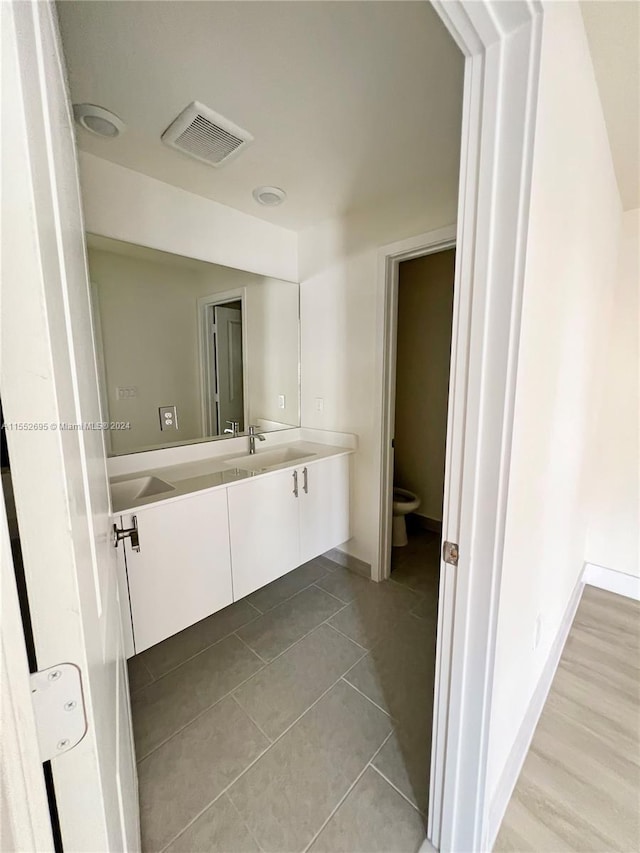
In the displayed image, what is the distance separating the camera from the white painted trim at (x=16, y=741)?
27 cm

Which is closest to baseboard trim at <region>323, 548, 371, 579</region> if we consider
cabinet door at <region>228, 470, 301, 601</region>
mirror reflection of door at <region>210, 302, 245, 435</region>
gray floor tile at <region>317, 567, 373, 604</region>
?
gray floor tile at <region>317, 567, 373, 604</region>

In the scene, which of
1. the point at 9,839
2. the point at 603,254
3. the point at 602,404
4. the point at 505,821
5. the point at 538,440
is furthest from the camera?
the point at 602,404

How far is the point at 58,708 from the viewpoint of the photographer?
0.34 m

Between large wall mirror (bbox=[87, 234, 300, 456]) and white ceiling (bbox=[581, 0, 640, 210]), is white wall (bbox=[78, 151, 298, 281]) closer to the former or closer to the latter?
large wall mirror (bbox=[87, 234, 300, 456])

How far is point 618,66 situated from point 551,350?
95 cm

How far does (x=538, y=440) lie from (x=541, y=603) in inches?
30.1

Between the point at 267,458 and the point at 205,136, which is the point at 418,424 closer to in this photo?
the point at 267,458

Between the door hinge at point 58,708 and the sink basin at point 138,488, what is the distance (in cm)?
132

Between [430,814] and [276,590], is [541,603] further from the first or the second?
[276,590]

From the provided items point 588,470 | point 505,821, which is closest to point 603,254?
point 588,470

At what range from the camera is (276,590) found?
2.32 m

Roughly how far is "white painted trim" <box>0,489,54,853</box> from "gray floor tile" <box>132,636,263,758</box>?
4.69 feet

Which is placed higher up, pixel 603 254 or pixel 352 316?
pixel 603 254

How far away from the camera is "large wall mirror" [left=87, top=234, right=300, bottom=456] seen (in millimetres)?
1803
